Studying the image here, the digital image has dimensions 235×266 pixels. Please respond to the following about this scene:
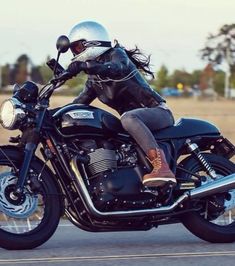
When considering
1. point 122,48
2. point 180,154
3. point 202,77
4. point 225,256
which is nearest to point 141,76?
point 122,48

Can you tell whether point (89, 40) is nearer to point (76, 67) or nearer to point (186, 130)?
point (76, 67)

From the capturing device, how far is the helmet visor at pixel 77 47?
7.42 meters

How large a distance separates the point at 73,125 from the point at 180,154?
114 cm

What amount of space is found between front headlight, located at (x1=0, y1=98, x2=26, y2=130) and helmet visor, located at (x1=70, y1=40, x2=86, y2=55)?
0.66 meters

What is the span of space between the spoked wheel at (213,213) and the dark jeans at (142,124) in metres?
0.61

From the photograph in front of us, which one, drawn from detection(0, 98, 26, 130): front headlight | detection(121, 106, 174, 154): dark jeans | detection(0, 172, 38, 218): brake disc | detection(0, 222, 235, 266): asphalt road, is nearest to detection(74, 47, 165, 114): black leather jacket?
detection(121, 106, 174, 154): dark jeans

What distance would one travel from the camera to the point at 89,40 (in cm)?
738

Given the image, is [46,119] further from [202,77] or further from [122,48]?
[202,77]

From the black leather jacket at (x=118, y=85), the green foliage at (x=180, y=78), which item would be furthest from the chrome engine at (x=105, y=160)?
the green foliage at (x=180, y=78)

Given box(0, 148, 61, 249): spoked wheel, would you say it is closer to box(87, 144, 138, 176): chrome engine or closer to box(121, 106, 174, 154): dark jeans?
box(87, 144, 138, 176): chrome engine

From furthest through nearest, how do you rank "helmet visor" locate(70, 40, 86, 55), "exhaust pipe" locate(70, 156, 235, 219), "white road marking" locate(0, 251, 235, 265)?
"helmet visor" locate(70, 40, 86, 55), "exhaust pipe" locate(70, 156, 235, 219), "white road marking" locate(0, 251, 235, 265)

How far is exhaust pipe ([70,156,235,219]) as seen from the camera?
729 centimetres

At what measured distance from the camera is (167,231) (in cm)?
866

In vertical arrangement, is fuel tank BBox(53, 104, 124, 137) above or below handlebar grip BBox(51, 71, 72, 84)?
below
